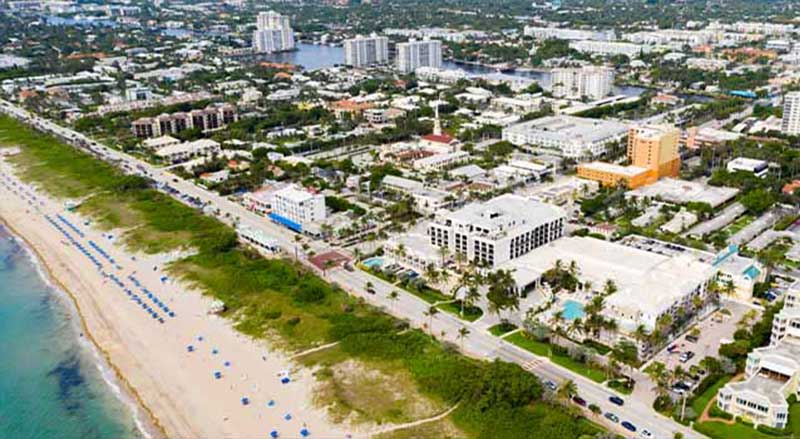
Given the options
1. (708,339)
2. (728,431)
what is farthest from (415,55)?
(728,431)

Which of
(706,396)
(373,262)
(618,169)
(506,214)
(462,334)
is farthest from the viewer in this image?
(618,169)

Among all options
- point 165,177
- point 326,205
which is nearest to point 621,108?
point 326,205

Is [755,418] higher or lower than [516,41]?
lower

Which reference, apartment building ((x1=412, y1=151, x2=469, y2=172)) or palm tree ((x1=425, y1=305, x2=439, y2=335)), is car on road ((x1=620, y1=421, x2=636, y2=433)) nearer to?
palm tree ((x1=425, y1=305, x2=439, y2=335))

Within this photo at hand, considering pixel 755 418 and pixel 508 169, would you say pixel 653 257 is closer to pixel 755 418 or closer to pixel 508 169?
pixel 755 418

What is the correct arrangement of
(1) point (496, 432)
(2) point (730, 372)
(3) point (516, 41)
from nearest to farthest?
(1) point (496, 432), (2) point (730, 372), (3) point (516, 41)

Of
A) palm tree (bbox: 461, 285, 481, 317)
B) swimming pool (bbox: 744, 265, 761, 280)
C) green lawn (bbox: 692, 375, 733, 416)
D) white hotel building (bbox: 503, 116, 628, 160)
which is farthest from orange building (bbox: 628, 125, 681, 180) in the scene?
green lawn (bbox: 692, 375, 733, 416)

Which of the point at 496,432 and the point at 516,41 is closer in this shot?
the point at 496,432

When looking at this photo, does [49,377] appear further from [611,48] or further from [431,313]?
[611,48]
